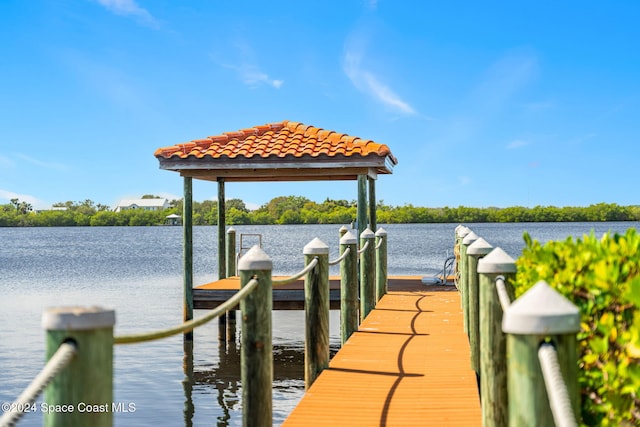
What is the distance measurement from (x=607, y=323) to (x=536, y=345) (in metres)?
0.86

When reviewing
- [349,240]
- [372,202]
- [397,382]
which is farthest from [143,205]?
[397,382]

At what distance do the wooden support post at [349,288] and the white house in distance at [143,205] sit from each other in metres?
167

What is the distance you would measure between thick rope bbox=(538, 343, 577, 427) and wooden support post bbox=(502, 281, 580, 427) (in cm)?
4

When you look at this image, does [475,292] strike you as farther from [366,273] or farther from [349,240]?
[366,273]

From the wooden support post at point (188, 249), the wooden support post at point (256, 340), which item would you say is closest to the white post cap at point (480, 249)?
the wooden support post at point (256, 340)

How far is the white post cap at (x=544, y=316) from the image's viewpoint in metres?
2.36

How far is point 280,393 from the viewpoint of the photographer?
51.0 ft

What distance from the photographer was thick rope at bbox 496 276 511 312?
12.7 feet

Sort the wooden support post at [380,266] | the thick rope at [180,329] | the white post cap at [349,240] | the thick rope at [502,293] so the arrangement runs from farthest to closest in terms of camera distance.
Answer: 1. the wooden support post at [380,266]
2. the white post cap at [349,240]
3. the thick rope at [502,293]
4. the thick rope at [180,329]

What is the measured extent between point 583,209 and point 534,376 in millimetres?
137706

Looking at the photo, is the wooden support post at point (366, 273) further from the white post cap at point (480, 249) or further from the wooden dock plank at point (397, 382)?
the white post cap at point (480, 249)

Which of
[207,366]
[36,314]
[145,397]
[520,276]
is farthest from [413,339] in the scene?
[36,314]

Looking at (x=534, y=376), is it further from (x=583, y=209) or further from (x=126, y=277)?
(x=583, y=209)

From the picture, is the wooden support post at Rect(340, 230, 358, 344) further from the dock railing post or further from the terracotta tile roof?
the dock railing post
